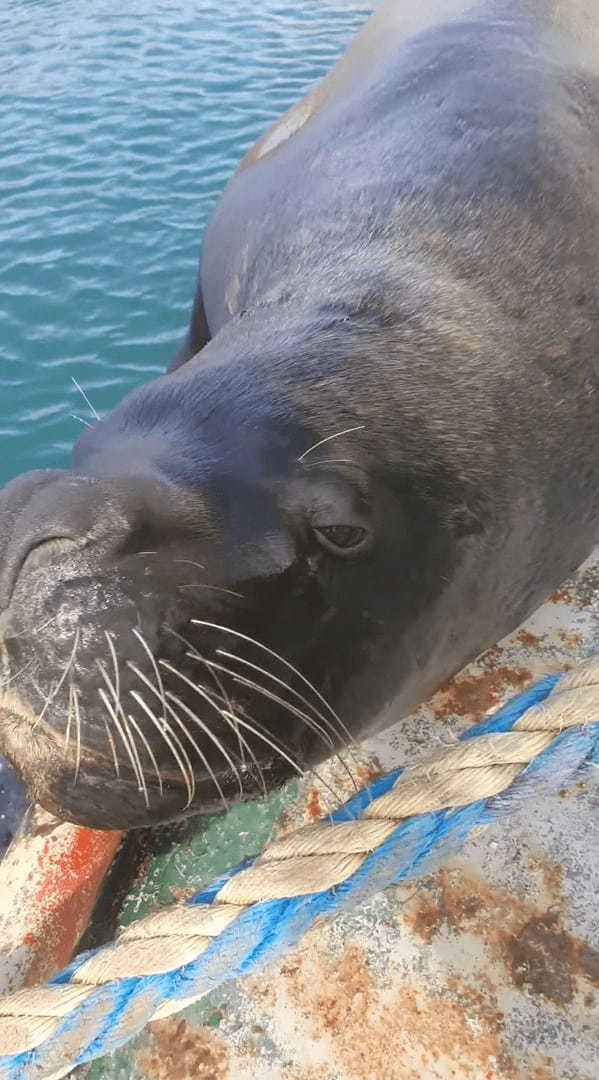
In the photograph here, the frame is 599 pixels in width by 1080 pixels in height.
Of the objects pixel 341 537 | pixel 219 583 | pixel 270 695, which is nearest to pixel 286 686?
pixel 270 695

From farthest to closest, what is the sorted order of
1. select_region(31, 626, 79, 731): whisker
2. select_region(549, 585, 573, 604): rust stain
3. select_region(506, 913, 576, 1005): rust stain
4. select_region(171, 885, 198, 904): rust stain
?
select_region(549, 585, 573, 604): rust stain, select_region(171, 885, 198, 904): rust stain, select_region(506, 913, 576, 1005): rust stain, select_region(31, 626, 79, 731): whisker

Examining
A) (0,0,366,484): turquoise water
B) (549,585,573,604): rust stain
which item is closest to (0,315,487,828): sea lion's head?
(549,585,573,604): rust stain

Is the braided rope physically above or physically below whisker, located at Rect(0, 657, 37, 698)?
below

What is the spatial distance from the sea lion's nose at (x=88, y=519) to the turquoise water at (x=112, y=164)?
4977 mm

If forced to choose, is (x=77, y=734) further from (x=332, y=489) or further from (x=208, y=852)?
(x=208, y=852)

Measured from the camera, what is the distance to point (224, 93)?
1214 centimetres

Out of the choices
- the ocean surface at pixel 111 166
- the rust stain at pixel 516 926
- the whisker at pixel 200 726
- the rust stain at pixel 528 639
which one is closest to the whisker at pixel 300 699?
the whisker at pixel 200 726

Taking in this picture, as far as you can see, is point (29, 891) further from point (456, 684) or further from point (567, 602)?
point (567, 602)

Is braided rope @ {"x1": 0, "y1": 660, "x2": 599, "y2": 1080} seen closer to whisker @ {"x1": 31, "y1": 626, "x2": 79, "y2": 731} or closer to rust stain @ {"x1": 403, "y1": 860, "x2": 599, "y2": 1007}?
rust stain @ {"x1": 403, "y1": 860, "x2": 599, "y2": 1007}

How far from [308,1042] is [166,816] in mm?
595

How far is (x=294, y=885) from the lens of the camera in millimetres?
2000

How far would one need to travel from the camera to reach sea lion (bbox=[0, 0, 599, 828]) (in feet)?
6.21

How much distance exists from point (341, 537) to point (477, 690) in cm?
100

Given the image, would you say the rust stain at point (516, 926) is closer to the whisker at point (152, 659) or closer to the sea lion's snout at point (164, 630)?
the sea lion's snout at point (164, 630)
